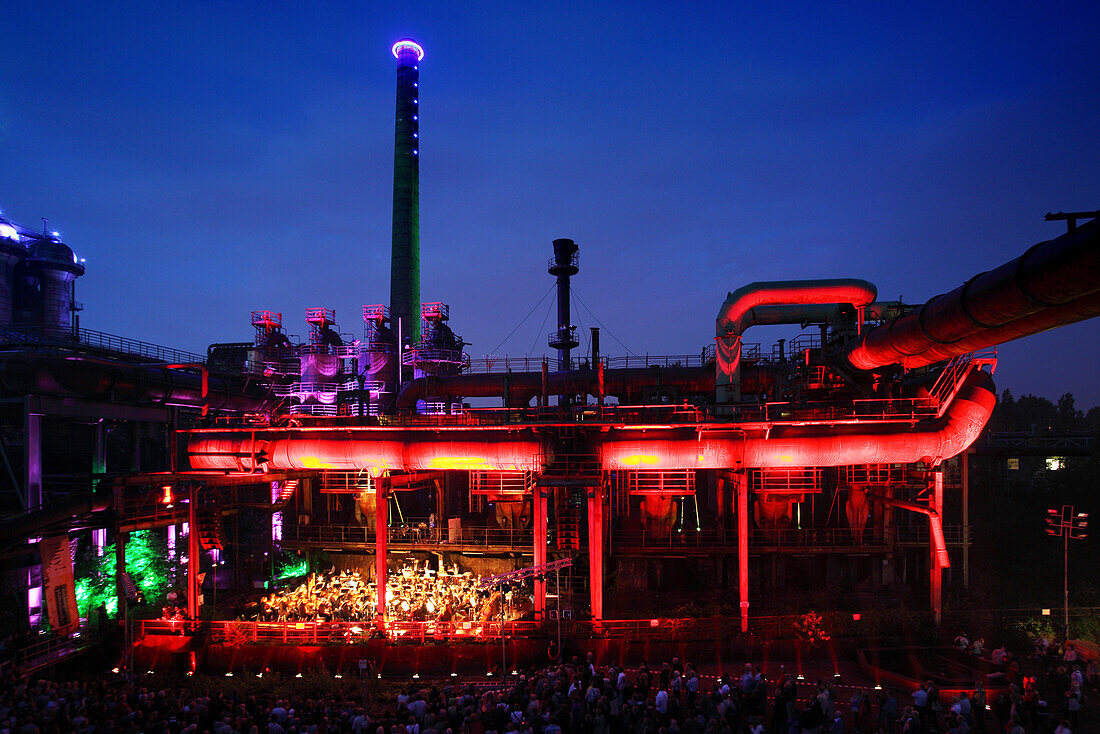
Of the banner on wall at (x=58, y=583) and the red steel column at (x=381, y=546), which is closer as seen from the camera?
the red steel column at (x=381, y=546)

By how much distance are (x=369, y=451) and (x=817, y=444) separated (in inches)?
661

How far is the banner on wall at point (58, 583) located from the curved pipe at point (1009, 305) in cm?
3166

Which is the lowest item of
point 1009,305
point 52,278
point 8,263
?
point 1009,305

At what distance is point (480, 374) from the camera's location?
36250 mm

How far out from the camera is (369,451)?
2367cm

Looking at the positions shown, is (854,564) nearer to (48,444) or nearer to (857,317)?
(857,317)

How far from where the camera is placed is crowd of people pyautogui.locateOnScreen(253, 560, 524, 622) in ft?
78.7

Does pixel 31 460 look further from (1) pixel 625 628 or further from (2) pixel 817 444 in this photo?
(2) pixel 817 444

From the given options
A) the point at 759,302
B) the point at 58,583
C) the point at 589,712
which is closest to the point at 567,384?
the point at 759,302

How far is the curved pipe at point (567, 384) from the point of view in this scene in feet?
111

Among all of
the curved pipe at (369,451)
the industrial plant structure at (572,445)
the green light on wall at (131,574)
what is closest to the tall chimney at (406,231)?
the industrial plant structure at (572,445)

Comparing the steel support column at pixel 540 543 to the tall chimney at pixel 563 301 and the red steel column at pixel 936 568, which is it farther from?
the tall chimney at pixel 563 301

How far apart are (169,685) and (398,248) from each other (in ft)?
116

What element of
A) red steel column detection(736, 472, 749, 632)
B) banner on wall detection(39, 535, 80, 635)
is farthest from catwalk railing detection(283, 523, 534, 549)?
red steel column detection(736, 472, 749, 632)
